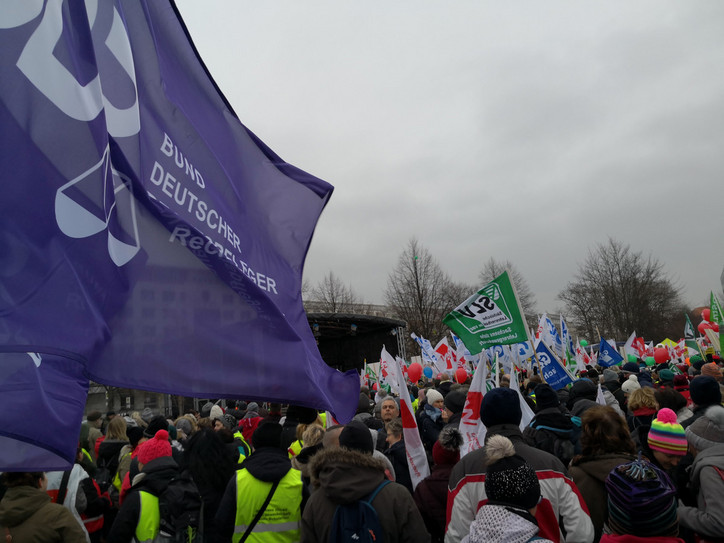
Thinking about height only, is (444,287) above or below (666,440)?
above

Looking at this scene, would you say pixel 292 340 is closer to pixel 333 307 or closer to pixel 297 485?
pixel 297 485

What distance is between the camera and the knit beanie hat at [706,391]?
430 cm

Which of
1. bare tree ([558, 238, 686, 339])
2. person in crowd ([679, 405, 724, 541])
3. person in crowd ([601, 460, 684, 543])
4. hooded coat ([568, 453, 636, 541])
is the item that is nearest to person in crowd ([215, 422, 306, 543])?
hooded coat ([568, 453, 636, 541])

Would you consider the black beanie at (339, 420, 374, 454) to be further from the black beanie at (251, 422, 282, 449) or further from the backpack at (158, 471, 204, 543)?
the backpack at (158, 471, 204, 543)

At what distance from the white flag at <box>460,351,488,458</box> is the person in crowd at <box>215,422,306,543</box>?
1.60m

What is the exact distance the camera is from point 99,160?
2.06 metres

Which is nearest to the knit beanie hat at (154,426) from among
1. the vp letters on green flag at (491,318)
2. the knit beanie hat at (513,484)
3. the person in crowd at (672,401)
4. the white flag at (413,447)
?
the white flag at (413,447)

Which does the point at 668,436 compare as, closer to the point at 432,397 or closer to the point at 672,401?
the point at 672,401

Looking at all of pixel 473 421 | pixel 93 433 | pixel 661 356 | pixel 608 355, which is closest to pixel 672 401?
pixel 473 421

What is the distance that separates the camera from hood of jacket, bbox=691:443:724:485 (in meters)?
3.12

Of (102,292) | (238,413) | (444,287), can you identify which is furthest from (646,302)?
(102,292)

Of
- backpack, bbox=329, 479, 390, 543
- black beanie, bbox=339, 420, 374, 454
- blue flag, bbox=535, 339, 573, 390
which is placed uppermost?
blue flag, bbox=535, 339, 573, 390

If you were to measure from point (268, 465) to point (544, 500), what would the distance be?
5.83 ft

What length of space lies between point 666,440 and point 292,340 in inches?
103
